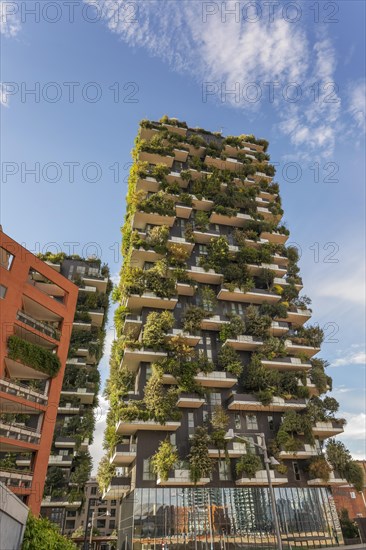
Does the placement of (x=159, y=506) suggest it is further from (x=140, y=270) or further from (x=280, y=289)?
(x=280, y=289)

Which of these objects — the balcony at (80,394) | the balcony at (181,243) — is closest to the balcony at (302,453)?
the balcony at (80,394)

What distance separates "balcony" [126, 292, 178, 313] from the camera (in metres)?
40.2

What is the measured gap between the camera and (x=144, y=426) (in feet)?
112

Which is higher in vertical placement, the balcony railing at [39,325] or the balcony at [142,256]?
the balcony at [142,256]

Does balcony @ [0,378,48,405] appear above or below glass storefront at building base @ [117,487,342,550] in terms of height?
above

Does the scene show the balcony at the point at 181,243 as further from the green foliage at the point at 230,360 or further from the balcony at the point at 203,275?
the green foliage at the point at 230,360

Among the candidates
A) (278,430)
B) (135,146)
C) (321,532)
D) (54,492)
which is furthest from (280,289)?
(54,492)

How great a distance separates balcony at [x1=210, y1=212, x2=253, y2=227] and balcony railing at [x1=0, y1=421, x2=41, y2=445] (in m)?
32.8

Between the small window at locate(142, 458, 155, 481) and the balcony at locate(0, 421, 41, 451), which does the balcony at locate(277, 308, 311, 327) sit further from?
the balcony at locate(0, 421, 41, 451)

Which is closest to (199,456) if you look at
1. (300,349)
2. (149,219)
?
(300,349)

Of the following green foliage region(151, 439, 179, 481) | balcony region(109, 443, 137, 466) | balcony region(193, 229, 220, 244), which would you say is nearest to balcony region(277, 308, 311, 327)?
balcony region(193, 229, 220, 244)

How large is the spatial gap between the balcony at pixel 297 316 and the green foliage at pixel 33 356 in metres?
27.4

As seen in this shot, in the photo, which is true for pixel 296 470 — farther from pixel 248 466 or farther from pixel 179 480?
pixel 179 480

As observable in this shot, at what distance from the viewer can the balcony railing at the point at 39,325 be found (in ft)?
106
